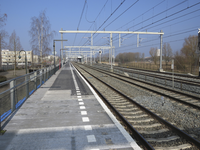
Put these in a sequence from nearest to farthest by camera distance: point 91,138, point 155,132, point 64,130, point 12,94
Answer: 1. point 91,138
2. point 64,130
3. point 155,132
4. point 12,94

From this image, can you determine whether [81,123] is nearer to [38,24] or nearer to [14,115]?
[14,115]

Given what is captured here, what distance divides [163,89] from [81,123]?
31.8 feet

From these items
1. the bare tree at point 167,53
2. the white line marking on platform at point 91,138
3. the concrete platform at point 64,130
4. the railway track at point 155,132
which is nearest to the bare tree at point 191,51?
the bare tree at point 167,53

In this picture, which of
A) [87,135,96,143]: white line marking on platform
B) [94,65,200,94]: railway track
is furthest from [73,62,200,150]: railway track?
[94,65,200,94]: railway track

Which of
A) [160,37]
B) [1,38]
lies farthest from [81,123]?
[160,37]

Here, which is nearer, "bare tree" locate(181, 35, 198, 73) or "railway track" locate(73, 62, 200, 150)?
"railway track" locate(73, 62, 200, 150)

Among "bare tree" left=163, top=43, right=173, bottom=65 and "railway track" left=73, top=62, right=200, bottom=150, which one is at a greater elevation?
"bare tree" left=163, top=43, right=173, bottom=65

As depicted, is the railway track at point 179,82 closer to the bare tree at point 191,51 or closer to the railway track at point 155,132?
the railway track at point 155,132

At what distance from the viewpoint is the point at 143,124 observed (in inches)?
246

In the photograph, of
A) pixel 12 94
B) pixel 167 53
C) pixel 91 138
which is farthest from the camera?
pixel 167 53

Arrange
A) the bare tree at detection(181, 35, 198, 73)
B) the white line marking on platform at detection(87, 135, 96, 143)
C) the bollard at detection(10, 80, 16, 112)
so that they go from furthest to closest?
1. the bare tree at detection(181, 35, 198, 73)
2. the bollard at detection(10, 80, 16, 112)
3. the white line marking on platform at detection(87, 135, 96, 143)

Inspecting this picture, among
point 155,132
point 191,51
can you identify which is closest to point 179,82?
point 155,132

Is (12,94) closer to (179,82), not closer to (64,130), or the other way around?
(64,130)

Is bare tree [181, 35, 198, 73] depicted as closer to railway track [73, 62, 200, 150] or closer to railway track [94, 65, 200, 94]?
railway track [94, 65, 200, 94]
